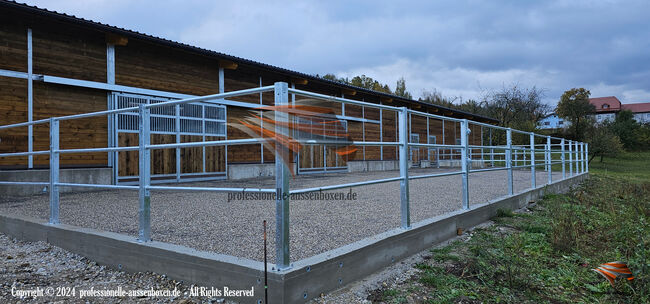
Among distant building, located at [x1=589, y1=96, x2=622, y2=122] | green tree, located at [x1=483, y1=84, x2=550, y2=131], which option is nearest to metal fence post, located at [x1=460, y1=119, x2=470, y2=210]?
green tree, located at [x1=483, y1=84, x2=550, y2=131]

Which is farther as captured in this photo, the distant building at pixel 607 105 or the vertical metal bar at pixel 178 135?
the distant building at pixel 607 105

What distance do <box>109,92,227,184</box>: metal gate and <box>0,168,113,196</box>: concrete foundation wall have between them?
0.34 metres

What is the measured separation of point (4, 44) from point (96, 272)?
752 centimetres

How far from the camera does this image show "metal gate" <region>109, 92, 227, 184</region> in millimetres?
9398

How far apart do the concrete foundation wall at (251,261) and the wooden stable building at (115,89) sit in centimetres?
516

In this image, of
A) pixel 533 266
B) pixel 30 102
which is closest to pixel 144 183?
pixel 533 266

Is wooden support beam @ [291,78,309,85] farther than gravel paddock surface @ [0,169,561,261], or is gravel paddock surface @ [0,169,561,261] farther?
wooden support beam @ [291,78,309,85]

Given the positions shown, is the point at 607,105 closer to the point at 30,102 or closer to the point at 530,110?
the point at 530,110

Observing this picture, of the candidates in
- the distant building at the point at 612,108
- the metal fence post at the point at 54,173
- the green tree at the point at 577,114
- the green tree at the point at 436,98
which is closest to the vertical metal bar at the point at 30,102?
the metal fence post at the point at 54,173

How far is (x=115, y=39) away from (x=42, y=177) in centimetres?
365

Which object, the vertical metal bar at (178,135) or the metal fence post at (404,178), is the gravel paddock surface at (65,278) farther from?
the vertical metal bar at (178,135)

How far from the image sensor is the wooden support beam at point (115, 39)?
9.21 metres

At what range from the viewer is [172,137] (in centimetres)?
1059

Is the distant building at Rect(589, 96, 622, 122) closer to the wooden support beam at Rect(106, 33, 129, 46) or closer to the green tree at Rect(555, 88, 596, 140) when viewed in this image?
the green tree at Rect(555, 88, 596, 140)
